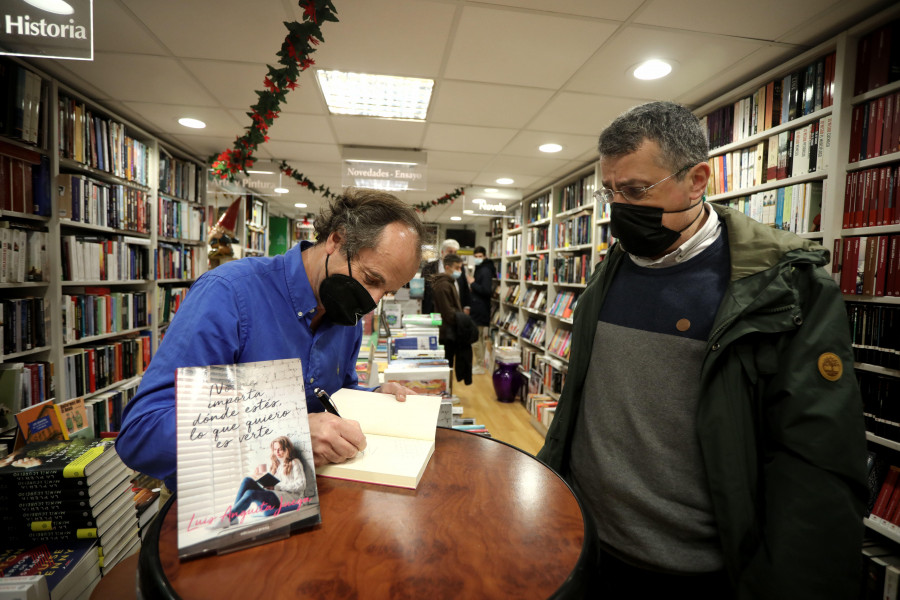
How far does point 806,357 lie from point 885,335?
4.79 feet

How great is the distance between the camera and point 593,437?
3.69ft

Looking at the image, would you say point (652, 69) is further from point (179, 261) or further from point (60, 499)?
point (179, 261)

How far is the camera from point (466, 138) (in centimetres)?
358

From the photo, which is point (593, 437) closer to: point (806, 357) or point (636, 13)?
point (806, 357)

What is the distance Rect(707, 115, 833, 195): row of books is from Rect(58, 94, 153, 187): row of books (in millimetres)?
3883

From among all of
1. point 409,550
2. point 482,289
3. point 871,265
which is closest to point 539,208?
point 482,289

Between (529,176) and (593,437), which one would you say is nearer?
(593,437)

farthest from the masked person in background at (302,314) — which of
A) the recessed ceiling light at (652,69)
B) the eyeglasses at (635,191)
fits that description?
the recessed ceiling light at (652,69)

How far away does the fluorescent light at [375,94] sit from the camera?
2.60 metres

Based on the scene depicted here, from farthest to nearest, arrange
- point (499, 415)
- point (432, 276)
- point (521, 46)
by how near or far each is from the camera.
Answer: point (499, 415) → point (432, 276) → point (521, 46)

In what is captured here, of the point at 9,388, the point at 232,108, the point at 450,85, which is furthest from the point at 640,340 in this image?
the point at 232,108

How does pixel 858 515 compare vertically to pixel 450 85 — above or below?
below

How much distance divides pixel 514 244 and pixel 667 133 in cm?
570

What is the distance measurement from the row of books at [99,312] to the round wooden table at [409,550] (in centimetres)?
289
